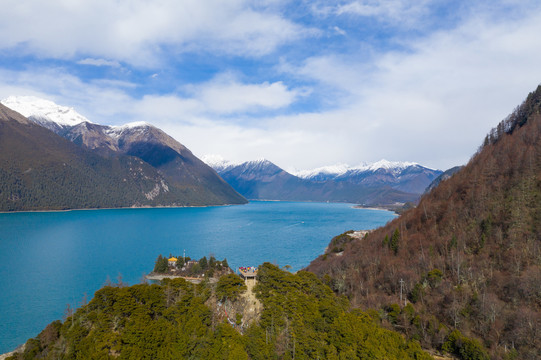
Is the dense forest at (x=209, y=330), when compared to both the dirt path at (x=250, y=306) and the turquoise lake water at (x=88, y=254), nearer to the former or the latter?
the dirt path at (x=250, y=306)

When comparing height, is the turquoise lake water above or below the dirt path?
below

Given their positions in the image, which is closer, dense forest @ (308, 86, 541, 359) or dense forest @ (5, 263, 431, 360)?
dense forest @ (5, 263, 431, 360)

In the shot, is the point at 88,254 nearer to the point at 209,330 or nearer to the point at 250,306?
the point at 250,306

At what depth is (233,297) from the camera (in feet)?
119

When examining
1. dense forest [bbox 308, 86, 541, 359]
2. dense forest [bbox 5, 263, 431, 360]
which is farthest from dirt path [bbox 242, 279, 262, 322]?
dense forest [bbox 308, 86, 541, 359]

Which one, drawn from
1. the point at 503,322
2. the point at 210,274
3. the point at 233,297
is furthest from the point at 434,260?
the point at 210,274

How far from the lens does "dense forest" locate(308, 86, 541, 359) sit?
A: 36.0 m

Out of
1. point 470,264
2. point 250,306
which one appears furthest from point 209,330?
point 470,264

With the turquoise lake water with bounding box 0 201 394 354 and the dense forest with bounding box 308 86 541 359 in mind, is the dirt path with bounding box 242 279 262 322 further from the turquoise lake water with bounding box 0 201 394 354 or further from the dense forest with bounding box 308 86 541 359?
the turquoise lake water with bounding box 0 201 394 354

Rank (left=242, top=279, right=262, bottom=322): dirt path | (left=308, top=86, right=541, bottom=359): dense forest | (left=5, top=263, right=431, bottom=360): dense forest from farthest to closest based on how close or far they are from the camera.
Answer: (left=308, top=86, right=541, bottom=359): dense forest, (left=242, top=279, right=262, bottom=322): dirt path, (left=5, top=263, right=431, bottom=360): dense forest

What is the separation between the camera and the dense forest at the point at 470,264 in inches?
1417

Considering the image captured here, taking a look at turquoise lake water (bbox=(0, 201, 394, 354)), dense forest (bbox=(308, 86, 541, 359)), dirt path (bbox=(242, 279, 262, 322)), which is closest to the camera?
dirt path (bbox=(242, 279, 262, 322))

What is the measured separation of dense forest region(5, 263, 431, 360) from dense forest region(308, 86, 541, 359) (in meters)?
10.3

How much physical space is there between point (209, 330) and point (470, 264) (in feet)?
141
